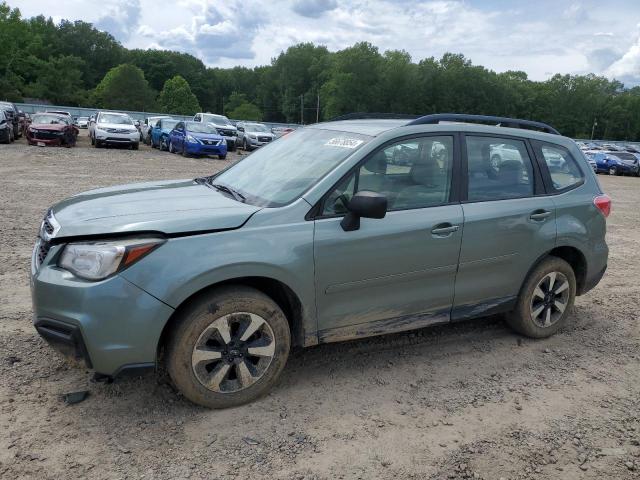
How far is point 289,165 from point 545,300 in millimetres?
2459

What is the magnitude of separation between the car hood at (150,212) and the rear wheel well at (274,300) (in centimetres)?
36

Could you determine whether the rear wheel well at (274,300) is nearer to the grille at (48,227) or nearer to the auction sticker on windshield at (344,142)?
the grille at (48,227)

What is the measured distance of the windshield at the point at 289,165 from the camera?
3652 mm

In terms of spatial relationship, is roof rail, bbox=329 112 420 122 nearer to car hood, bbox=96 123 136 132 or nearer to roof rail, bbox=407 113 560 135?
roof rail, bbox=407 113 560 135

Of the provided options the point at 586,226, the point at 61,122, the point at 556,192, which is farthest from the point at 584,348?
the point at 61,122

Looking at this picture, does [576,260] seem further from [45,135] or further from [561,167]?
[45,135]

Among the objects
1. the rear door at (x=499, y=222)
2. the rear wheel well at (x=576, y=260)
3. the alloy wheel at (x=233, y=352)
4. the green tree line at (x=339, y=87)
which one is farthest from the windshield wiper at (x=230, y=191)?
the green tree line at (x=339, y=87)

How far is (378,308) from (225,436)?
131 centimetres

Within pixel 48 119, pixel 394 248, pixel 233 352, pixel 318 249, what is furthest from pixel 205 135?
pixel 233 352

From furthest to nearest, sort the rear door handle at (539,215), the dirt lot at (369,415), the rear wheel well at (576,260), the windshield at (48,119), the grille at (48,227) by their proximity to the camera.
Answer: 1. the windshield at (48,119)
2. the rear wheel well at (576,260)
3. the rear door handle at (539,215)
4. the grille at (48,227)
5. the dirt lot at (369,415)

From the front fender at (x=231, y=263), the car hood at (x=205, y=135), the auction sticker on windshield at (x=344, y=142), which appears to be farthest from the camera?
the car hood at (x=205, y=135)

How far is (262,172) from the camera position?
4.11m

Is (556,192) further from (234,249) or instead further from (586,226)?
(234,249)

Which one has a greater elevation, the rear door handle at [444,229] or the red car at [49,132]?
the rear door handle at [444,229]
